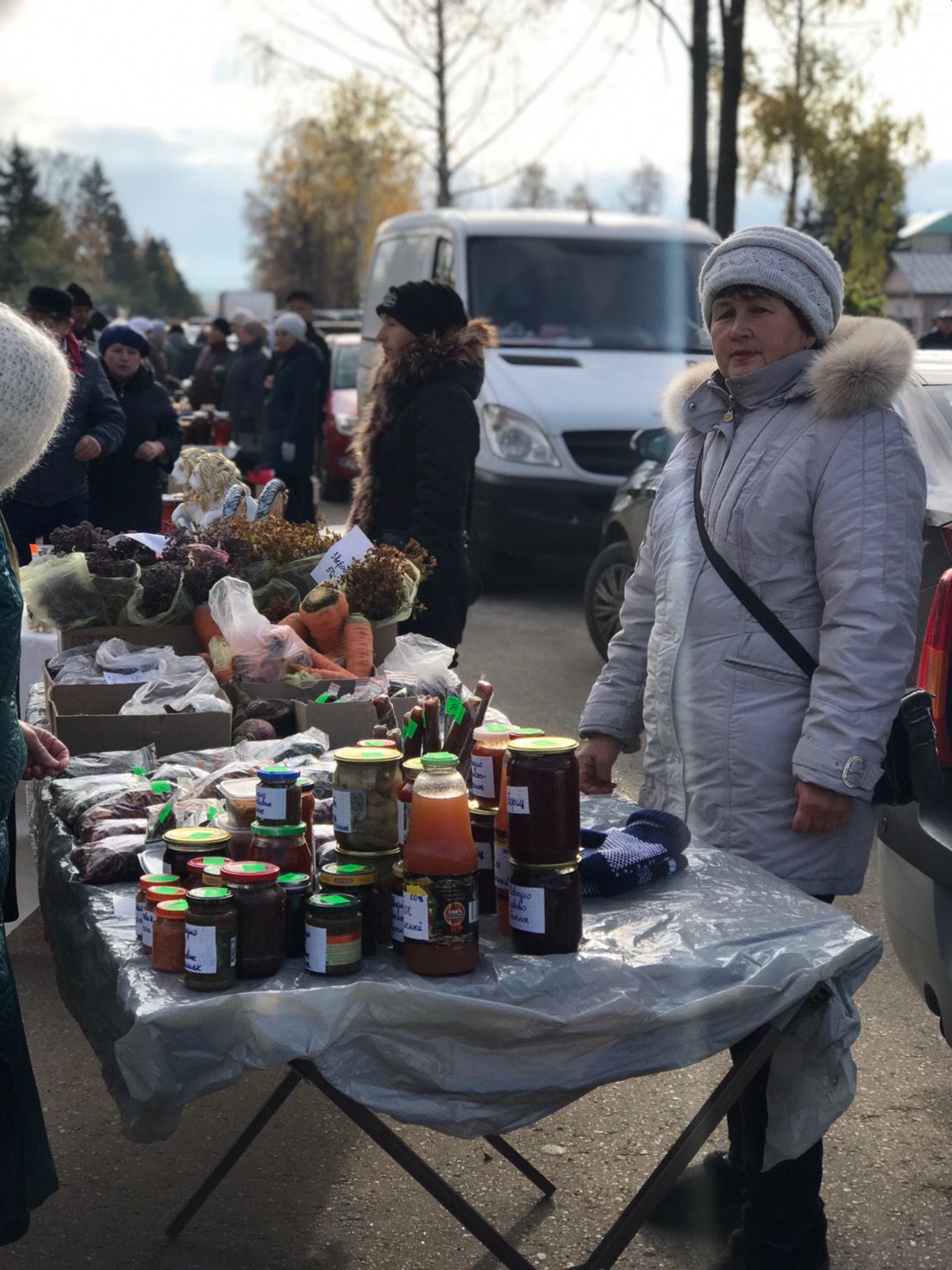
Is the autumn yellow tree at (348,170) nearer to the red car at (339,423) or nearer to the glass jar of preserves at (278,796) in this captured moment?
the red car at (339,423)

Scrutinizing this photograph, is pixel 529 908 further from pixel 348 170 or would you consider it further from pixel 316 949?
pixel 348 170

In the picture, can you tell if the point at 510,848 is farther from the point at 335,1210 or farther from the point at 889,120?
the point at 889,120

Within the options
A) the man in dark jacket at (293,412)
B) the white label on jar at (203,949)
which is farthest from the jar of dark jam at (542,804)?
the man in dark jacket at (293,412)

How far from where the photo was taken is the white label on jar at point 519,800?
93.0 inches

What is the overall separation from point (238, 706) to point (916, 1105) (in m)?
2.05

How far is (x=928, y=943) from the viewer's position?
335 cm

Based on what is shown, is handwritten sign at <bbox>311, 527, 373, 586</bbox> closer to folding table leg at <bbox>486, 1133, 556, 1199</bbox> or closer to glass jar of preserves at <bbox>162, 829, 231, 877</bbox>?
folding table leg at <bbox>486, 1133, 556, 1199</bbox>

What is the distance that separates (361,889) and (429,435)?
3166mm

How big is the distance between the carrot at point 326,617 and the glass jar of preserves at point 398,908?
2201mm

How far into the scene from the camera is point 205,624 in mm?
4633

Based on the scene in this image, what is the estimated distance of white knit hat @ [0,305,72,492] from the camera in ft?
7.47

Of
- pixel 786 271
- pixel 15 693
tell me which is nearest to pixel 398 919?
pixel 15 693

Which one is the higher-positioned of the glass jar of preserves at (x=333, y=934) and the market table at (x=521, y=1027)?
the glass jar of preserves at (x=333, y=934)

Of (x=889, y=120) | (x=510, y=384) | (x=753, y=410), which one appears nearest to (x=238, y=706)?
(x=753, y=410)
